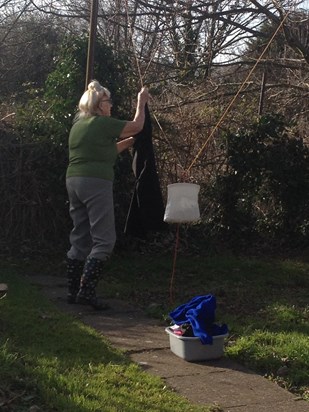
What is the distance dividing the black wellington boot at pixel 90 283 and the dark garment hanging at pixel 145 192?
94 cm

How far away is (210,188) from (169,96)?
6.46ft

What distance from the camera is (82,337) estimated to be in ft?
19.5

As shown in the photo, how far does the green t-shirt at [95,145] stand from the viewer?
693 centimetres

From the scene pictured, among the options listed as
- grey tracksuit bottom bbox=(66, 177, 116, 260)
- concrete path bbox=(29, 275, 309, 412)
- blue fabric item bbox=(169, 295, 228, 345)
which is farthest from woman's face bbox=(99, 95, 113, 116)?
blue fabric item bbox=(169, 295, 228, 345)

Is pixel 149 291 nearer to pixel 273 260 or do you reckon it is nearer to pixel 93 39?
pixel 273 260

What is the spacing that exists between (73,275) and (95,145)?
1.24 metres

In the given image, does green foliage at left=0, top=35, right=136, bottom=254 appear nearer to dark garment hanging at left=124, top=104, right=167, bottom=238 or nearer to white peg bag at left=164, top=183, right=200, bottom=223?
dark garment hanging at left=124, top=104, right=167, bottom=238

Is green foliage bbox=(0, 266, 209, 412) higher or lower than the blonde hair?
lower

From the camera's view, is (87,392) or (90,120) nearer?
(87,392)

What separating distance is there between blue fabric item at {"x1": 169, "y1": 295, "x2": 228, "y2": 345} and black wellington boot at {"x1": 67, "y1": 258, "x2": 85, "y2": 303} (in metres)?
1.64

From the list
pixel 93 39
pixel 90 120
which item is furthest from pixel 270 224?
pixel 90 120

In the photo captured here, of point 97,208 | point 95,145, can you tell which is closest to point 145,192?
point 97,208

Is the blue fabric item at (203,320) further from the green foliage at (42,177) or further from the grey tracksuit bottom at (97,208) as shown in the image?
the green foliage at (42,177)

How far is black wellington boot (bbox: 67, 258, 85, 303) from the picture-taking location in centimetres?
729
